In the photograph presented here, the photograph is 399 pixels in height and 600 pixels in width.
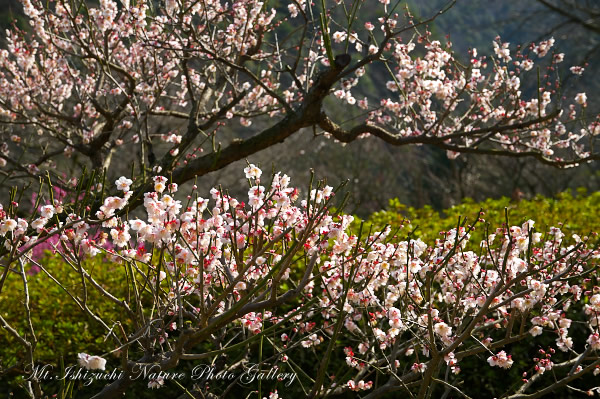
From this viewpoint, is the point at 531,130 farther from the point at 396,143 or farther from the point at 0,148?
the point at 0,148

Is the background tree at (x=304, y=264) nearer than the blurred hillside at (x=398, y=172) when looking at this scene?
Yes

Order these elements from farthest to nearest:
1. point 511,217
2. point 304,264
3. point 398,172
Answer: point 398,172, point 511,217, point 304,264

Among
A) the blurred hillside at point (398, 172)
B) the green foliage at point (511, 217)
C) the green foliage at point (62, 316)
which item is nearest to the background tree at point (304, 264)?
the green foliage at point (62, 316)

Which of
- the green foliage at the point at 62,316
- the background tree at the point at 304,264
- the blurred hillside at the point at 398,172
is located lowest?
the green foliage at the point at 62,316

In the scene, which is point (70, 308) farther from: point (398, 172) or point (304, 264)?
point (398, 172)

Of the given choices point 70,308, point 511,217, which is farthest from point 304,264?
point 511,217

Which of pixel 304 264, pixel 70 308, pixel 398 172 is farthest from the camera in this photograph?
pixel 398 172

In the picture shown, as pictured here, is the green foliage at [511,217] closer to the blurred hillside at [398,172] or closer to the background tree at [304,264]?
the background tree at [304,264]

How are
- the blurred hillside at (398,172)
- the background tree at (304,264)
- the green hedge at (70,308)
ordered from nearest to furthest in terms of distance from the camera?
the background tree at (304,264) → the green hedge at (70,308) → the blurred hillside at (398,172)

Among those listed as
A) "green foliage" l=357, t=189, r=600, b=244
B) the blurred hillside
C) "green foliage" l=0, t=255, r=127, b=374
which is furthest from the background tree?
the blurred hillside

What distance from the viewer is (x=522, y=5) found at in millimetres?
33188

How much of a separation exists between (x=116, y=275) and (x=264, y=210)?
2.43 m

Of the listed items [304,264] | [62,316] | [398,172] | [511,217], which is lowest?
[62,316]

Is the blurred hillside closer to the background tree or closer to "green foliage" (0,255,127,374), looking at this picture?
"green foliage" (0,255,127,374)
